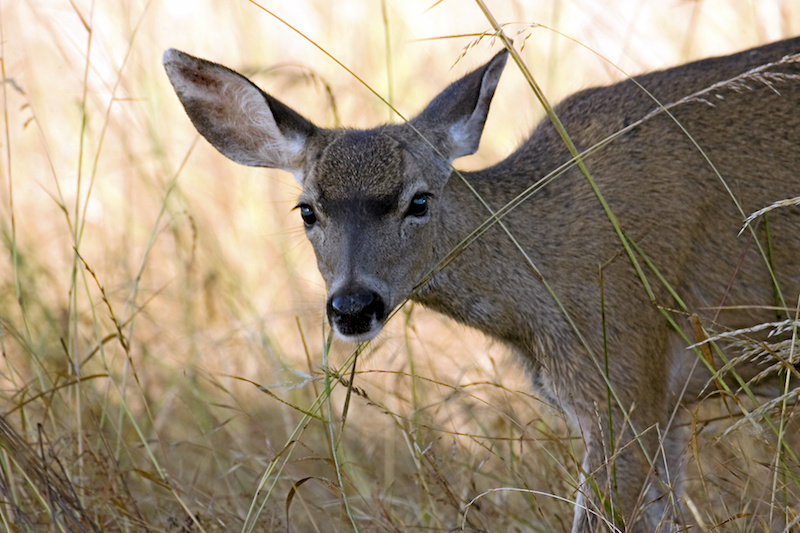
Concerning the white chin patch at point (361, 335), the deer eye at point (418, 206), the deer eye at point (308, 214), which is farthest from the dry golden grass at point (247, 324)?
the deer eye at point (418, 206)

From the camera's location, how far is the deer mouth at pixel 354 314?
3.65m

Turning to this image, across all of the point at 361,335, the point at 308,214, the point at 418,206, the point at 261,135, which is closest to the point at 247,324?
the point at 261,135

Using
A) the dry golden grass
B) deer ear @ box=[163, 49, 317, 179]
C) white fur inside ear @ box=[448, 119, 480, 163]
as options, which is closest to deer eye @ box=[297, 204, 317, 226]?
deer ear @ box=[163, 49, 317, 179]

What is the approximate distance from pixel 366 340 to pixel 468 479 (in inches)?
47.4

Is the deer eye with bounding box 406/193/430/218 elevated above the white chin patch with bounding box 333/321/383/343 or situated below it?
above

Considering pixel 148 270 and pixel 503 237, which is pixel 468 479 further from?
pixel 148 270

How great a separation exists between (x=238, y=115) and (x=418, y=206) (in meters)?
0.92

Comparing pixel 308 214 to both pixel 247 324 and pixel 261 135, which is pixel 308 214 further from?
pixel 247 324

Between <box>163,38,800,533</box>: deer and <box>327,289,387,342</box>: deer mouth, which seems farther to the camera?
<box>163,38,800,533</box>: deer

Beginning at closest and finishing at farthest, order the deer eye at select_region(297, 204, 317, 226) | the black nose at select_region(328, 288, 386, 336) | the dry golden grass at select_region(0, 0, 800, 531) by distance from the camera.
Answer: the black nose at select_region(328, 288, 386, 336) < the dry golden grass at select_region(0, 0, 800, 531) < the deer eye at select_region(297, 204, 317, 226)

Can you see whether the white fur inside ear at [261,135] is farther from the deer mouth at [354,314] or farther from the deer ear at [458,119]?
the deer mouth at [354,314]

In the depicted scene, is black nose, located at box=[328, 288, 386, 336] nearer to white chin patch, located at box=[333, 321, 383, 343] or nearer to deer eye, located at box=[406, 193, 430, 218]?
white chin patch, located at box=[333, 321, 383, 343]

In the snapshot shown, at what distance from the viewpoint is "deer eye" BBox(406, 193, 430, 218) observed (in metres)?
4.05

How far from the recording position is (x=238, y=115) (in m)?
4.45
